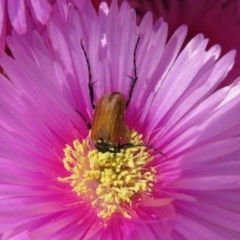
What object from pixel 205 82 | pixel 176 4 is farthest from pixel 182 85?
pixel 176 4

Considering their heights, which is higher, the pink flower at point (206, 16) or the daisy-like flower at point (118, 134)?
the pink flower at point (206, 16)

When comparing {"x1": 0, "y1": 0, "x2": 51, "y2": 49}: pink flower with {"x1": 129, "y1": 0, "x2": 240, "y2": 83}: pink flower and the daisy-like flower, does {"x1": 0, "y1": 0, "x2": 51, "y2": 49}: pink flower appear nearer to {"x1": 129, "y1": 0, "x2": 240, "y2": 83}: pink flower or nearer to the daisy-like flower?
the daisy-like flower

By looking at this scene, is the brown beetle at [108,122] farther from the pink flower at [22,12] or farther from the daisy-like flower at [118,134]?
the pink flower at [22,12]

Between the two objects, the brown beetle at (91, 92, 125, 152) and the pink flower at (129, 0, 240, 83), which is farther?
the pink flower at (129, 0, 240, 83)

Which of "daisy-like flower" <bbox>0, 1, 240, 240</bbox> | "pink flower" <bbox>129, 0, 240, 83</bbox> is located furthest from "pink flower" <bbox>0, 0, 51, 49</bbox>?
"pink flower" <bbox>129, 0, 240, 83</bbox>

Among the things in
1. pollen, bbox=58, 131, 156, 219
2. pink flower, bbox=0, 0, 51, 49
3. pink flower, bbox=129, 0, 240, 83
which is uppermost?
pink flower, bbox=0, 0, 51, 49

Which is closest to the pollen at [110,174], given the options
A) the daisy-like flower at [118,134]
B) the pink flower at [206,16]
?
the daisy-like flower at [118,134]

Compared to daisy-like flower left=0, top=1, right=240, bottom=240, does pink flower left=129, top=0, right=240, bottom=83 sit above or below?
above
